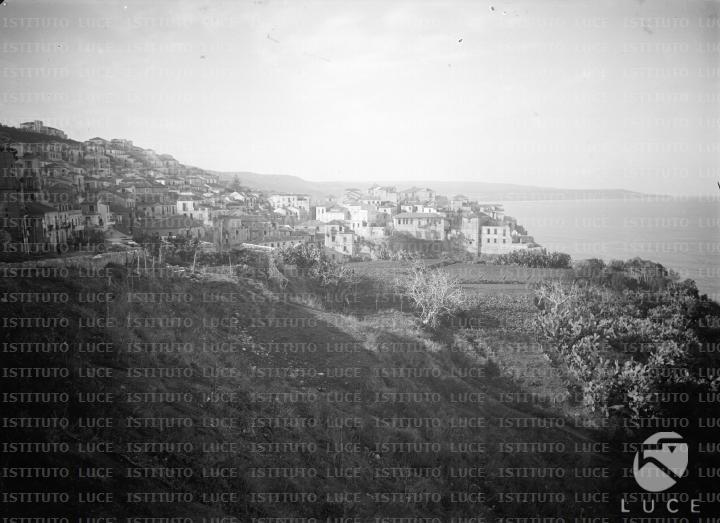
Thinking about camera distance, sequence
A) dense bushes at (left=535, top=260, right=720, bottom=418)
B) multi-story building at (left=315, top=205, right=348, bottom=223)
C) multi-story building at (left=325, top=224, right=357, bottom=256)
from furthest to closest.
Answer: multi-story building at (left=315, top=205, right=348, bottom=223)
multi-story building at (left=325, top=224, right=357, bottom=256)
dense bushes at (left=535, top=260, right=720, bottom=418)

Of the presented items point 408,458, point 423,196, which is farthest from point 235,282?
point 423,196

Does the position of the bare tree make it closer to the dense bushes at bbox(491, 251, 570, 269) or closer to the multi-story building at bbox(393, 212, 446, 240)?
the dense bushes at bbox(491, 251, 570, 269)

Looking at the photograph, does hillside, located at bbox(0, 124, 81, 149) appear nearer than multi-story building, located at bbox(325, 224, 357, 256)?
Yes

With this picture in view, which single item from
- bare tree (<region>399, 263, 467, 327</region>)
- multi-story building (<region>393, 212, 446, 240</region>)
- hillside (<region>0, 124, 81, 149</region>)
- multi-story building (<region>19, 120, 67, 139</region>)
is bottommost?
bare tree (<region>399, 263, 467, 327</region>)

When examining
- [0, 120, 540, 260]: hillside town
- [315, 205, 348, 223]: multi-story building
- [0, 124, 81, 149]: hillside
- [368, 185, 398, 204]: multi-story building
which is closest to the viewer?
[0, 120, 540, 260]: hillside town

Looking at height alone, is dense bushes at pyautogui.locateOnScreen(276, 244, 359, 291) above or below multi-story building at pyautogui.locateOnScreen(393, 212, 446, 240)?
below

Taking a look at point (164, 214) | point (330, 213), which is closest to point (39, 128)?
point (164, 214)

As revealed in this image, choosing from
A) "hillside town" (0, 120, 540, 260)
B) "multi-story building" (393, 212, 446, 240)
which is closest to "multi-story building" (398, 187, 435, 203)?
"hillside town" (0, 120, 540, 260)

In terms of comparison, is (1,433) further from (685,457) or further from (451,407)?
(685,457)

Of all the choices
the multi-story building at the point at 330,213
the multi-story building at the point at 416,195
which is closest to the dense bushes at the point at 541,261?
the multi-story building at the point at 330,213
